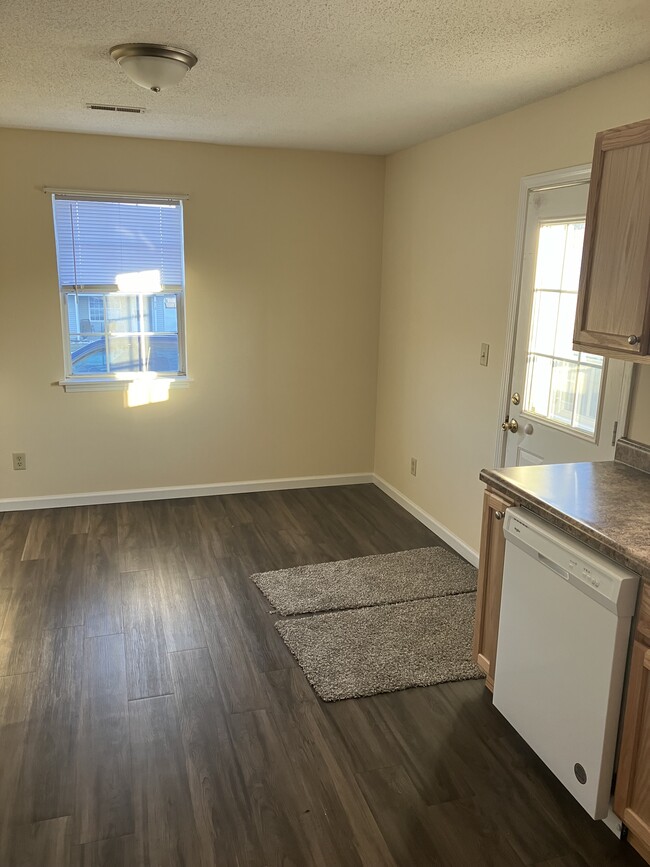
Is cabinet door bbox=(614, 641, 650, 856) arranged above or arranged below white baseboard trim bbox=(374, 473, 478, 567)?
above

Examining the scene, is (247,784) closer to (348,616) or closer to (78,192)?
(348,616)

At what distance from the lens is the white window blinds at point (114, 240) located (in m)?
4.47

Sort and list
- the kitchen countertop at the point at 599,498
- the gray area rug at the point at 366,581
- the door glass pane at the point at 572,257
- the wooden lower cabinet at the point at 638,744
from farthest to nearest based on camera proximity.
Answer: the gray area rug at the point at 366,581 < the door glass pane at the point at 572,257 < the kitchen countertop at the point at 599,498 < the wooden lower cabinet at the point at 638,744

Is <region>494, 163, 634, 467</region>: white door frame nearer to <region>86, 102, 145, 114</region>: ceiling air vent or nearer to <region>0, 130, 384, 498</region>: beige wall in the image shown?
<region>0, 130, 384, 498</region>: beige wall

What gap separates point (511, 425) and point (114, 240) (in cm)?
291

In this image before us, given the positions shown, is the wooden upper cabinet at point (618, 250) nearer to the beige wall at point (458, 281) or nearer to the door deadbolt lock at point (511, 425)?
the beige wall at point (458, 281)

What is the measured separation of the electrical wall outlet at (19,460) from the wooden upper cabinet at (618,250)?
3.71m

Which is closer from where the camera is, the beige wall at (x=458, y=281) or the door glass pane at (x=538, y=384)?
the beige wall at (x=458, y=281)

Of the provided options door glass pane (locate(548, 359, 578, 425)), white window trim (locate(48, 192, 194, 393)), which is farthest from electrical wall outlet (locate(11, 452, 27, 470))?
door glass pane (locate(548, 359, 578, 425))

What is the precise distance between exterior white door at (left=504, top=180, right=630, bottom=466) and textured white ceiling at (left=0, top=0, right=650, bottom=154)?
585 millimetres

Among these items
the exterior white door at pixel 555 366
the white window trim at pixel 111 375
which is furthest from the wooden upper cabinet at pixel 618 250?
the white window trim at pixel 111 375

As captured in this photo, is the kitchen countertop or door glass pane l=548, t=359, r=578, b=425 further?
door glass pane l=548, t=359, r=578, b=425

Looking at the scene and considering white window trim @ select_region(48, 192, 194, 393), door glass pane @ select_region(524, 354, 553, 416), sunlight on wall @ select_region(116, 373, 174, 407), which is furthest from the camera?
sunlight on wall @ select_region(116, 373, 174, 407)

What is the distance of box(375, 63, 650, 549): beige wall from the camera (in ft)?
9.83
